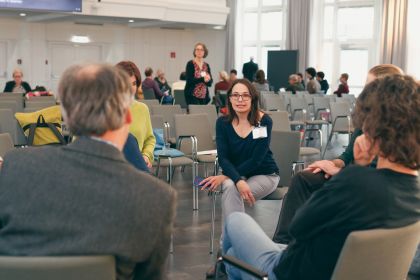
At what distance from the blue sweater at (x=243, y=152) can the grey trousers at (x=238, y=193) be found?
7 cm

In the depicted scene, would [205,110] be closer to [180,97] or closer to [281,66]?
[180,97]

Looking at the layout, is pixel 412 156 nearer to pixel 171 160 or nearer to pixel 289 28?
pixel 171 160

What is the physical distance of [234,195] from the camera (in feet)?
14.7

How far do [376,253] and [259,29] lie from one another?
1825 cm

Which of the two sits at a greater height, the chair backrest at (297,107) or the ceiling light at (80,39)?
the ceiling light at (80,39)

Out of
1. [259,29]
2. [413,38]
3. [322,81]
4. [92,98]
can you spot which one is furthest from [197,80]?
[259,29]

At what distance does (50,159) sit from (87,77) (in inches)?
10.1

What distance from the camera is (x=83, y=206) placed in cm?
181

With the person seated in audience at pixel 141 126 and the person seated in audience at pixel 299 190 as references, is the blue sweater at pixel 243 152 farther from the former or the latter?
the person seated in audience at pixel 299 190

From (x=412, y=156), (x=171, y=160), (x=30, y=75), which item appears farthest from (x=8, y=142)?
(x=30, y=75)

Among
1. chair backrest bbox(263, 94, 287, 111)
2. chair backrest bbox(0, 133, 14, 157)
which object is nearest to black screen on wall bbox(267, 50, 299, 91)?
chair backrest bbox(263, 94, 287, 111)

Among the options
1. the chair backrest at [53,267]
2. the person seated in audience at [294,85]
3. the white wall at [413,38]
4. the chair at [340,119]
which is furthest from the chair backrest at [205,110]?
the white wall at [413,38]

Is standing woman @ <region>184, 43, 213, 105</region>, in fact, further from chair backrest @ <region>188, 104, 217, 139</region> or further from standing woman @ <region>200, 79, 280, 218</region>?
standing woman @ <region>200, 79, 280, 218</region>

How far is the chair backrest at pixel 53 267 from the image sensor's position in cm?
171
